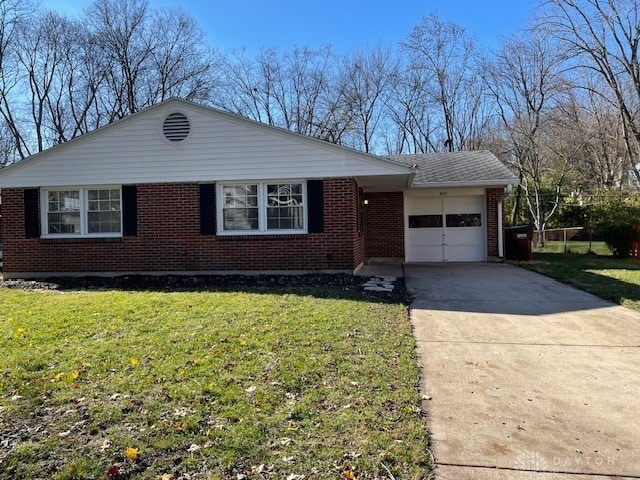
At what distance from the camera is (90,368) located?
426 cm

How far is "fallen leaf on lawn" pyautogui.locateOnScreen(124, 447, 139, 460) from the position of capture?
2.73 metres

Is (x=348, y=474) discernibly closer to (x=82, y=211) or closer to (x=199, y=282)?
(x=199, y=282)

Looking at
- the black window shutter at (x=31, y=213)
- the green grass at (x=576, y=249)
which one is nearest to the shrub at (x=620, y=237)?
the green grass at (x=576, y=249)

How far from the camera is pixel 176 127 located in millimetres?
10781

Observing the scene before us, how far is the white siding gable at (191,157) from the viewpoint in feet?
34.0

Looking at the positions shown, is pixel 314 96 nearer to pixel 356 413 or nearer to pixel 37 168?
pixel 37 168

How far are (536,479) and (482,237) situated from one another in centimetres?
1247

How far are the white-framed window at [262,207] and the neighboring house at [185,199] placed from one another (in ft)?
0.08

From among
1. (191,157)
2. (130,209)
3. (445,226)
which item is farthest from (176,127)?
(445,226)

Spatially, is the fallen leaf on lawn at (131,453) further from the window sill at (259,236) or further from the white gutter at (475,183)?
the white gutter at (475,183)

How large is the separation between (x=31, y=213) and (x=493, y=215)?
13.0 m

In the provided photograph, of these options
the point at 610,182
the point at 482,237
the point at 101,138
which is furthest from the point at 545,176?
the point at 101,138

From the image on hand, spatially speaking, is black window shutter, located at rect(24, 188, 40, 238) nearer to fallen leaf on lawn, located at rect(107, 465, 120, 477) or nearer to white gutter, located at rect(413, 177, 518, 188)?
white gutter, located at rect(413, 177, 518, 188)

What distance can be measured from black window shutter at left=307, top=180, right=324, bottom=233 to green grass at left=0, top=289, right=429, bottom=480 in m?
4.26
